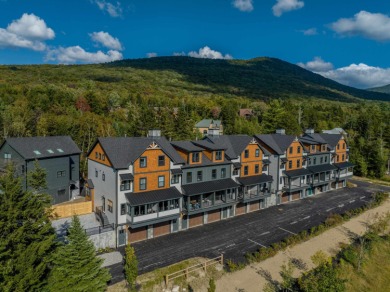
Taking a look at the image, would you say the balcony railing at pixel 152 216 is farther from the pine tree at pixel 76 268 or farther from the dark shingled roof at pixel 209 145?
the dark shingled roof at pixel 209 145

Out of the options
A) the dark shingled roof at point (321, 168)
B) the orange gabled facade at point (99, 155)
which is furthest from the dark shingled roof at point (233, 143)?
the orange gabled facade at point (99, 155)

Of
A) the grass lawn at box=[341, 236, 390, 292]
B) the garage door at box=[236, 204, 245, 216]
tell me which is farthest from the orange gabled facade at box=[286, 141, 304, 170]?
the grass lawn at box=[341, 236, 390, 292]

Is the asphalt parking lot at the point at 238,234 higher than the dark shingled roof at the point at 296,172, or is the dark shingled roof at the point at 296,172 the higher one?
the dark shingled roof at the point at 296,172

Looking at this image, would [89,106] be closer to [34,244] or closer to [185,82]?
[34,244]

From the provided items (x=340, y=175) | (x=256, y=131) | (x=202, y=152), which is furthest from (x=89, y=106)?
(x=340, y=175)

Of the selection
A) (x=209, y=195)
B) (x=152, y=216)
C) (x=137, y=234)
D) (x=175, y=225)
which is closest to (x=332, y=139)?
(x=209, y=195)
